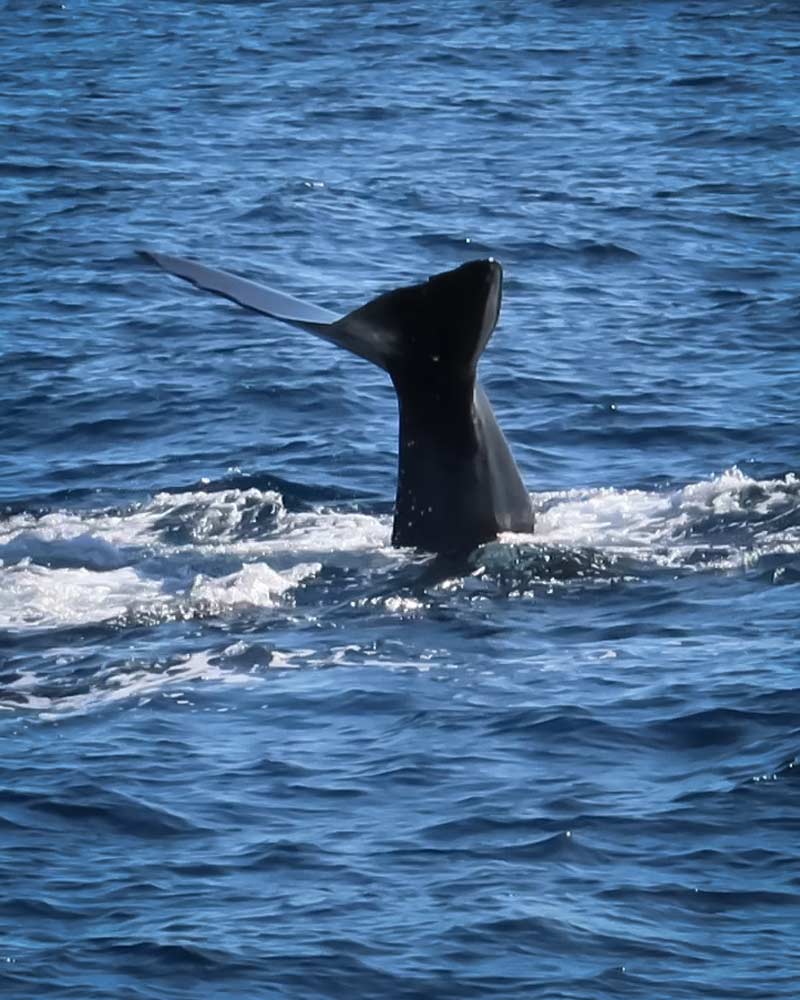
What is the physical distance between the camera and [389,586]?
41.3 feet

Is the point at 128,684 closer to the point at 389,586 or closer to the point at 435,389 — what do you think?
the point at 389,586

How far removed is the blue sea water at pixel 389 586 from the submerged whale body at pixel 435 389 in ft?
0.86

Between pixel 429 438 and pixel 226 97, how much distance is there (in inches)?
753

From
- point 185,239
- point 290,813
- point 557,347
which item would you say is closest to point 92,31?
point 185,239

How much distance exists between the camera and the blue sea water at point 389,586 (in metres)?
8.56

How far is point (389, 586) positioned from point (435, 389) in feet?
3.52

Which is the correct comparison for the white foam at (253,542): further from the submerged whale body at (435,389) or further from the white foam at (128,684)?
the white foam at (128,684)

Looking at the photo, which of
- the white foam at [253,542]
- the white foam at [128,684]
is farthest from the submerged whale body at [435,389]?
the white foam at [128,684]

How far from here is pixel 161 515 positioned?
1475 centimetres

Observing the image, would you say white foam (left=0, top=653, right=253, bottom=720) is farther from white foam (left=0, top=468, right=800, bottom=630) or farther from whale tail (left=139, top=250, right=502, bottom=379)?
whale tail (left=139, top=250, right=502, bottom=379)

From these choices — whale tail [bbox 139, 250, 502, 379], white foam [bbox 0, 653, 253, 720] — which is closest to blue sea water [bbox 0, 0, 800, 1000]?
white foam [bbox 0, 653, 253, 720]

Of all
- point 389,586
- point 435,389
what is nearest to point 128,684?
point 389,586

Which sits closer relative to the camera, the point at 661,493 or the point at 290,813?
the point at 290,813

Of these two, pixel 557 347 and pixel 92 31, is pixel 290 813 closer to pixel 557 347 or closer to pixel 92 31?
pixel 557 347
